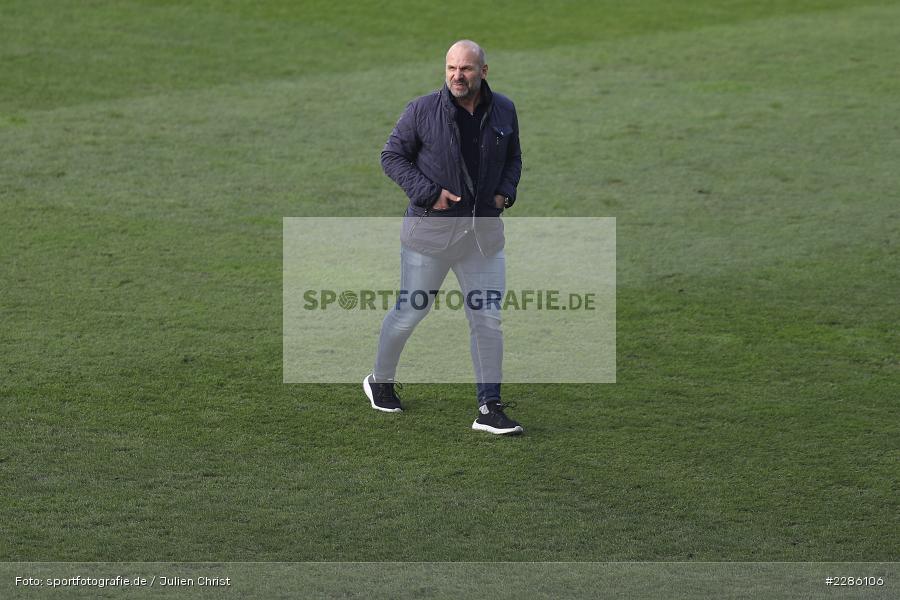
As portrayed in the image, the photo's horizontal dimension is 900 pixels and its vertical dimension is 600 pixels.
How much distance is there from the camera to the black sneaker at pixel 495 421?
21.9 feet

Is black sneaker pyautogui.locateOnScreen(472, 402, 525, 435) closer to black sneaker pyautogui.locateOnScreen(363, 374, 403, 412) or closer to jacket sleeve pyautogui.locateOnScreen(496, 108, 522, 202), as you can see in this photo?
black sneaker pyautogui.locateOnScreen(363, 374, 403, 412)

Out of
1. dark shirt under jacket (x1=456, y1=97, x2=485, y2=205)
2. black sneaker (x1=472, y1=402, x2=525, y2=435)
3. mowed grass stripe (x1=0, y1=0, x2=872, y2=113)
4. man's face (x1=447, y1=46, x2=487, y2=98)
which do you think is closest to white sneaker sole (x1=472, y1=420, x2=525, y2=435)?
black sneaker (x1=472, y1=402, x2=525, y2=435)

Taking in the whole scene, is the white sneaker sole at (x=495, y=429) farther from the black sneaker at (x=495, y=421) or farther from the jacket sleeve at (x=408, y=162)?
the jacket sleeve at (x=408, y=162)

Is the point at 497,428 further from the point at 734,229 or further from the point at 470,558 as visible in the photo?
the point at 734,229

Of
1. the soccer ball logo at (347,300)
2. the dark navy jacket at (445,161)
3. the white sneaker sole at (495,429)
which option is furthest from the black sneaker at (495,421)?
the soccer ball logo at (347,300)

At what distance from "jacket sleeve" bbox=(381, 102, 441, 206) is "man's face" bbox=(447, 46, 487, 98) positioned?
0.88ft

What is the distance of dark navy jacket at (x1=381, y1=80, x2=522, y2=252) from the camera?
637cm

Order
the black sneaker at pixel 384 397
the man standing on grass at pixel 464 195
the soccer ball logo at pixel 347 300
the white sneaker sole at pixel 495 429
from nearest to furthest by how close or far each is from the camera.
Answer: the man standing on grass at pixel 464 195 → the white sneaker sole at pixel 495 429 → the black sneaker at pixel 384 397 → the soccer ball logo at pixel 347 300

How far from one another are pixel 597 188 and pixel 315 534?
602cm

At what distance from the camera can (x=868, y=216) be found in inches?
411

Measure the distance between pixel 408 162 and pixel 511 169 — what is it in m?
0.53
